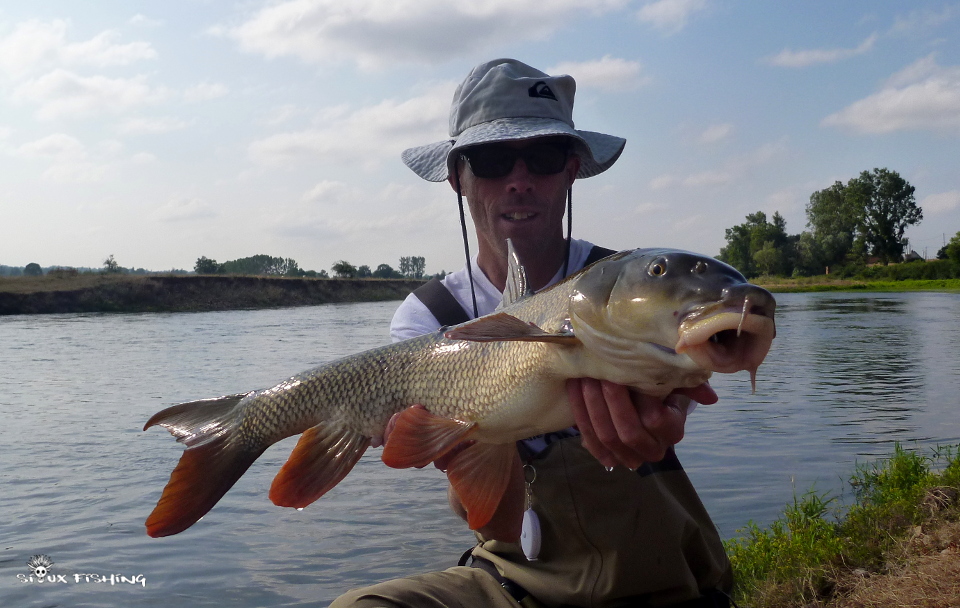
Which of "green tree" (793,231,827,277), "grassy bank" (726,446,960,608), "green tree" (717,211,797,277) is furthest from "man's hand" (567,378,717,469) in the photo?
"green tree" (793,231,827,277)

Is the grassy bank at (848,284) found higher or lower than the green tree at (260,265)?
lower

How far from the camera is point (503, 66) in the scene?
3.51 m

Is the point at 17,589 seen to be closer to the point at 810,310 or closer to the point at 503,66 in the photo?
the point at 503,66

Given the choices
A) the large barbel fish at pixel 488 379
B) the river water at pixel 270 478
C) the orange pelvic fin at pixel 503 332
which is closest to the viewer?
the large barbel fish at pixel 488 379

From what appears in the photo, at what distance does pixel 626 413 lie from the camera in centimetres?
201

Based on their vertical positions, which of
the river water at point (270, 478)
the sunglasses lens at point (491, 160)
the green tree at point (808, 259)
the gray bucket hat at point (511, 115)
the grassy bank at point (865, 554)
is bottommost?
the river water at point (270, 478)

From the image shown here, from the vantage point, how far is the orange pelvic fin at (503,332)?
1923mm

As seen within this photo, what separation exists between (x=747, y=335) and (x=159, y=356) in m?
18.3

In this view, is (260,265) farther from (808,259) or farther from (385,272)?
(808,259)

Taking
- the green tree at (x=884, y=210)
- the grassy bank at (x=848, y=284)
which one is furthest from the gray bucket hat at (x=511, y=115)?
the green tree at (x=884, y=210)

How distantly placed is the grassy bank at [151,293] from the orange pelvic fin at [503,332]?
1569 inches

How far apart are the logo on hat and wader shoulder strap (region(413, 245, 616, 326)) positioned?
2.47 feet

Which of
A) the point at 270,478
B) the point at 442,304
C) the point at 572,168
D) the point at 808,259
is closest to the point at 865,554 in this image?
the point at 572,168

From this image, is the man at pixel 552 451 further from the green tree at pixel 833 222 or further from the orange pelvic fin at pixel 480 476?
the green tree at pixel 833 222
